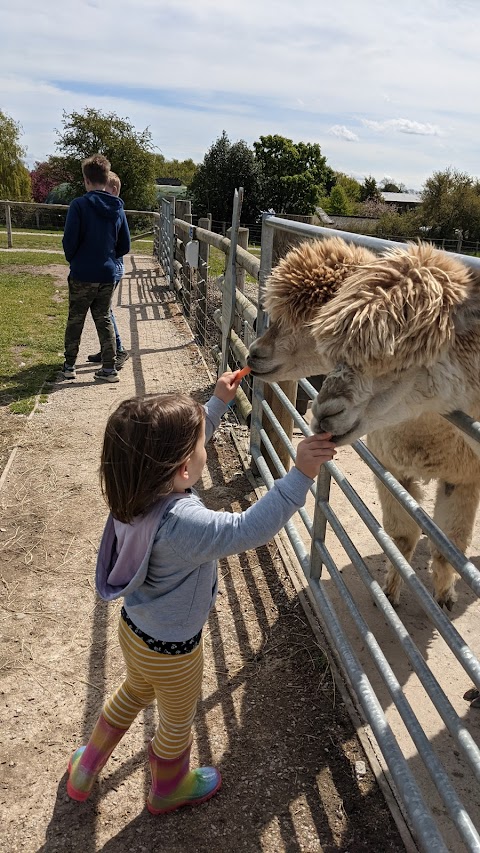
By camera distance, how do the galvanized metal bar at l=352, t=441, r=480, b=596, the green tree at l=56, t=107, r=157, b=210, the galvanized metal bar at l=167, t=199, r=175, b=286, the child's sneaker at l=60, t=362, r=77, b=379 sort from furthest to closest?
the green tree at l=56, t=107, r=157, b=210 < the galvanized metal bar at l=167, t=199, r=175, b=286 < the child's sneaker at l=60, t=362, r=77, b=379 < the galvanized metal bar at l=352, t=441, r=480, b=596

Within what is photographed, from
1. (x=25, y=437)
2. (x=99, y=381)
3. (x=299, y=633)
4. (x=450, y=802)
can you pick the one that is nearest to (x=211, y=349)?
(x=99, y=381)

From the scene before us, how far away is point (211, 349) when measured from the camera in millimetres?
7867

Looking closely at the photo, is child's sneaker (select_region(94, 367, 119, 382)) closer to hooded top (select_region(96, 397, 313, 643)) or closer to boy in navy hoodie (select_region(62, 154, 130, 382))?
boy in navy hoodie (select_region(62, 154, 130, 382))

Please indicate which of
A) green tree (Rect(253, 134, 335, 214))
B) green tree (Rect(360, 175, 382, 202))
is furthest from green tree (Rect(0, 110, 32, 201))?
green tree (Rect(360, 175, 382, 202))

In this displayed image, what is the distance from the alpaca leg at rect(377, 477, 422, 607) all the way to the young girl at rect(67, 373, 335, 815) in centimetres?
133

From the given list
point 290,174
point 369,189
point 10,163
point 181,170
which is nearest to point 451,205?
point 290,174

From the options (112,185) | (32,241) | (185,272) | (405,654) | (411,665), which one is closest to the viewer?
(411,665)

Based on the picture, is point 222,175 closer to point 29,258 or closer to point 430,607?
point 29,258

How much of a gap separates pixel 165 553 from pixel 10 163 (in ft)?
117

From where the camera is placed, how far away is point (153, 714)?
2514 mm

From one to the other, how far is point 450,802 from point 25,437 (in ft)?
13.9

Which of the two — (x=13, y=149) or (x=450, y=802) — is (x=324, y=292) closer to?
(x=450, y=802)

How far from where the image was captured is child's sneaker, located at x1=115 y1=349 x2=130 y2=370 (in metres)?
7.09

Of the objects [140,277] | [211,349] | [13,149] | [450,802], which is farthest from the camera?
[13,149]
